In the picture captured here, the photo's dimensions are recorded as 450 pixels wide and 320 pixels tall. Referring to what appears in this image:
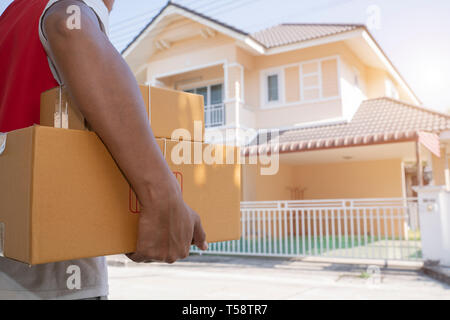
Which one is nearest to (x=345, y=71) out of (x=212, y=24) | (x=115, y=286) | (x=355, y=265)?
(x=212, y=24)

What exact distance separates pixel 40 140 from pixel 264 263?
7.87m

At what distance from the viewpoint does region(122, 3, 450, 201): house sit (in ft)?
36.1

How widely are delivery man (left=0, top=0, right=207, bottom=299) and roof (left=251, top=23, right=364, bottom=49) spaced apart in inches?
435

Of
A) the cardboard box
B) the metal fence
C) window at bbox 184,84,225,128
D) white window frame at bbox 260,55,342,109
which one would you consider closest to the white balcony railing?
window at bbox 184,84,225,128

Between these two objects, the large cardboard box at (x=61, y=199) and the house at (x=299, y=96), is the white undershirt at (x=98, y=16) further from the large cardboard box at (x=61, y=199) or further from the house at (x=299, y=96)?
the house at (x=299, y=96)

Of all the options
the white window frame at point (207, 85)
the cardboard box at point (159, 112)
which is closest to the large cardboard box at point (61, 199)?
the cardboard box at point (159, 112)

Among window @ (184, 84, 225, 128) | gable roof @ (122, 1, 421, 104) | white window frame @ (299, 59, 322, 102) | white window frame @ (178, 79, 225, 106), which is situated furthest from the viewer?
white window frame @ (178, 79, 225, 106)

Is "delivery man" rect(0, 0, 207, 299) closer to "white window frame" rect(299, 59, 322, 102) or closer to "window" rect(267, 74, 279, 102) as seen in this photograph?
"white window frame" rect(299, 59, 322, 102)

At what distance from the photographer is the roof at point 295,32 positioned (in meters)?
11.3

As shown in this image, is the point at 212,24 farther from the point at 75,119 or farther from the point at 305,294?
the point at 75,119

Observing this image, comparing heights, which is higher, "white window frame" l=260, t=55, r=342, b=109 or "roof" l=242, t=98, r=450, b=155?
"white window frame" l=260, t=55, r=342, b=109

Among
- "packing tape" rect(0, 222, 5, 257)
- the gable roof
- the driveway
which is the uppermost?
the gable roof

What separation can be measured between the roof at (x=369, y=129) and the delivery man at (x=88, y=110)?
914 cm

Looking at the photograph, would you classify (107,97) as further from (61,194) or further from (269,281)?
(269,281)
